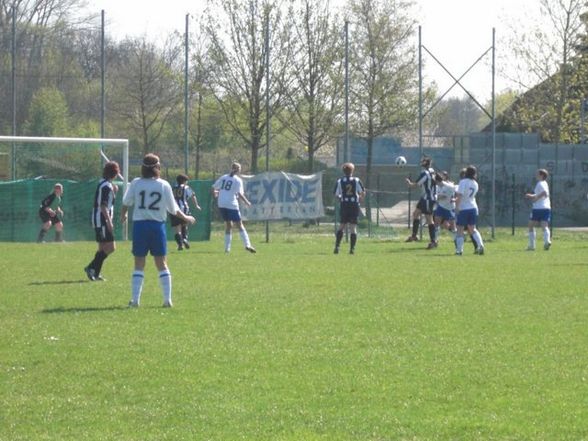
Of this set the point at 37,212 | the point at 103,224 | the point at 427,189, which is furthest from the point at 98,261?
the point at 37,212

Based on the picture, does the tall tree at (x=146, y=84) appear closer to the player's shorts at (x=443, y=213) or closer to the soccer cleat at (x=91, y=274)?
the player's shorts at (x=443, y=213)

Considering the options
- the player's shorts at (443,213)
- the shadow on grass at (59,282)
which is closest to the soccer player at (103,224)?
the shadow on grass at (59,282)

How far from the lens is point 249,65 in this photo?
41031 millimetres

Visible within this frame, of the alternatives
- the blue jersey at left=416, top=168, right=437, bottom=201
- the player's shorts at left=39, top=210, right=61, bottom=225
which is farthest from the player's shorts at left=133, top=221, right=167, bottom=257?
the player's shorts at left=39, top=210, right=61, bottom=225

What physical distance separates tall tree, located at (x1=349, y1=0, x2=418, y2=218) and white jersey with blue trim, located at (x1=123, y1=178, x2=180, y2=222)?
29.9m

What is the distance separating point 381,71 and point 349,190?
63.6 ft

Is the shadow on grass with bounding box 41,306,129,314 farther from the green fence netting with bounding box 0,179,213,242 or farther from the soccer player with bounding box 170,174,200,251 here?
the green fence netting with bounding box 0,179,213,242

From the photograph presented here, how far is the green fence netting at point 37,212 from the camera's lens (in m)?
32.3

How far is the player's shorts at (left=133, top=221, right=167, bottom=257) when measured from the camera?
561 inches

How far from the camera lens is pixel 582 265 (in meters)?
22.1

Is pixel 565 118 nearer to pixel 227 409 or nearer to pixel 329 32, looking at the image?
pixel 329 32

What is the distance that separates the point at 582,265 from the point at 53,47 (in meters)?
25.8

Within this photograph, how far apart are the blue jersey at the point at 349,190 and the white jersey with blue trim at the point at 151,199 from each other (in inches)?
468

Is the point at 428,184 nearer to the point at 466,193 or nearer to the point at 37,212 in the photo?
the point at 466,193
